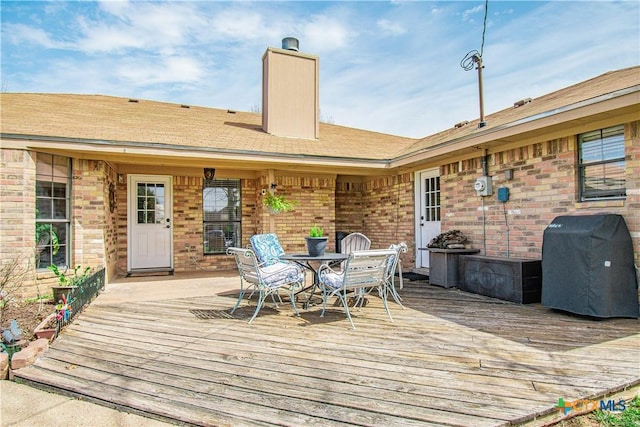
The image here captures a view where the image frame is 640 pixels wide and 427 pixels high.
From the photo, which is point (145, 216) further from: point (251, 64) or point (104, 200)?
point (251, 64)

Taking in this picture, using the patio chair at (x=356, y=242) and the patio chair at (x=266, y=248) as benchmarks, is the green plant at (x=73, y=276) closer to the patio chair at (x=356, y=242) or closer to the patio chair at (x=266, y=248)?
the patio chair at (x=266, y=248)

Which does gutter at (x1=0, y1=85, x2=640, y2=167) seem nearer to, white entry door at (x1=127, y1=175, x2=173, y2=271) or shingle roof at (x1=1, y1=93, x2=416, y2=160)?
shingle roof at (x1=1, y1=93, x2=416, y2=160)

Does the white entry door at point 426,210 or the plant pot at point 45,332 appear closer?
the plant pot at point 45,332

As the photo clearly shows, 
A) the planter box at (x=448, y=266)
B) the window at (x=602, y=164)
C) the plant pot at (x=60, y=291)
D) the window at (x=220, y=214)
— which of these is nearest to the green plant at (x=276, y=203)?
the window at (x=220, y=214)

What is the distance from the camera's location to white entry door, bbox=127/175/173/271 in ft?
26.8

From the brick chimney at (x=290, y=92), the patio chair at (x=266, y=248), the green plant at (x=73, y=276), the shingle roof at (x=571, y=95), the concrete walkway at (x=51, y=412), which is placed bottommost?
the concrete walkway at (x=51, y=412)

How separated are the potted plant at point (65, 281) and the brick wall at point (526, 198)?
612cm

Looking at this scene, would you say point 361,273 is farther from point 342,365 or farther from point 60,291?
point 60,291

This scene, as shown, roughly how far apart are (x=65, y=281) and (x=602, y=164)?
7234mm

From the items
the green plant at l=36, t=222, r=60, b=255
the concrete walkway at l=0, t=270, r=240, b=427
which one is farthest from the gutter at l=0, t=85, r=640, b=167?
the concrete walkway at l=0, t=270, r=240, b=427

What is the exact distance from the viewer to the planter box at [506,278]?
200 inches

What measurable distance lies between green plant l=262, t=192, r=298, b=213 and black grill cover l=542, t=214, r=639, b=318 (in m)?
4.75

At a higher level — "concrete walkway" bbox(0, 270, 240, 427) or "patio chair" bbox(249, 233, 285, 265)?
"patio chair" bbox(249, 233, 285, 265)

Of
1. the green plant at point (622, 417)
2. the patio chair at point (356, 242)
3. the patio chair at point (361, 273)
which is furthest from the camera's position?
the patio chair at point (356, 242)
